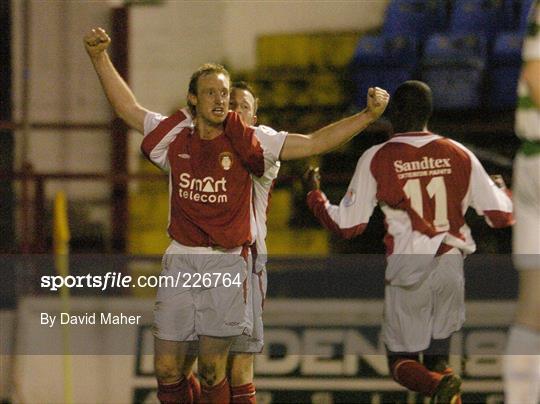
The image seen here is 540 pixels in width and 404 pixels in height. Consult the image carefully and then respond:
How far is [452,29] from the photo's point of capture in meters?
8.09

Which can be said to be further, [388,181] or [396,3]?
[396,3]

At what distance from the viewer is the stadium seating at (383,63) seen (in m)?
7.73

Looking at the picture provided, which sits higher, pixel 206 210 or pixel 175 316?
pixel 206 210

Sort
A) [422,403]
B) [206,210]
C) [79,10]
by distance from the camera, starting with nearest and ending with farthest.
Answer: [206,210] < [422,403] < [79,10]

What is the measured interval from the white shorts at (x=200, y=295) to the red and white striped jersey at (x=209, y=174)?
5 centimetres

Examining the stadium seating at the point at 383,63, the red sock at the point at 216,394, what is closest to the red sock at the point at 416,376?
the red sock at the point at 216,394

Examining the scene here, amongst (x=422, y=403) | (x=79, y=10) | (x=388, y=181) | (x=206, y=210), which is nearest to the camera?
(x=206, y=210)

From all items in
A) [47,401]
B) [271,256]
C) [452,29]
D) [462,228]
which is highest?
[452,29]

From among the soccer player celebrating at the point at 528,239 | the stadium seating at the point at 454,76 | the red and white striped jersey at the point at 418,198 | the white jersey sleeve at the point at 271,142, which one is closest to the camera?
the soccer player celebrating at the point at 528,239

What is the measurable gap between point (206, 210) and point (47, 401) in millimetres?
2108

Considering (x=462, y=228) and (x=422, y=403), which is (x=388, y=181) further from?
(x=422, y=403)

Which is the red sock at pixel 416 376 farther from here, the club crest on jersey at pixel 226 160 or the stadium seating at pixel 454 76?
the stadium seating at pixel 454 76

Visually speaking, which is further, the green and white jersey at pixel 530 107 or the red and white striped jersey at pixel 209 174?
the red and white striped jersey at pixel 209 174

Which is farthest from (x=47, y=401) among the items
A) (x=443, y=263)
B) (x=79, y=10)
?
(x=79, y=10)
